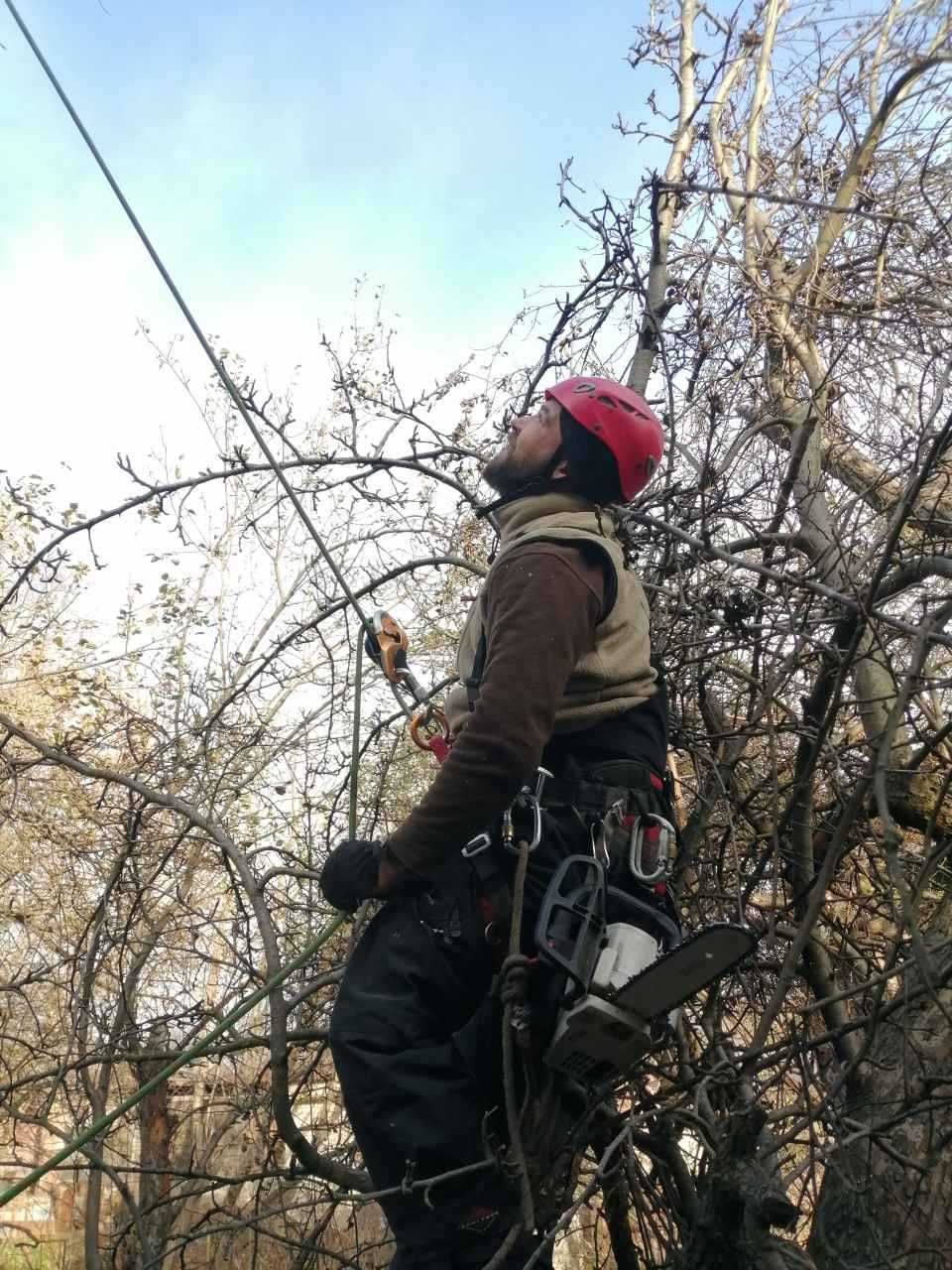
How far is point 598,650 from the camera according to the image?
7.89 ft

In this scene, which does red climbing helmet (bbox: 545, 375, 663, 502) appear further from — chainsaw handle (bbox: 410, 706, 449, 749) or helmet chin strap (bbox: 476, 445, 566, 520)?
chainsaw handle (bbox: 410, 706, 449, 749)

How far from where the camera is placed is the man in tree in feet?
6.91

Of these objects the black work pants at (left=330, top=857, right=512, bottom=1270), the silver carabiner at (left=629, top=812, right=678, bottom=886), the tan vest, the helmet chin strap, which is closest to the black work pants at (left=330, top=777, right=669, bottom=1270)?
the black work pants at (left=330, top=857, right=512, bottom=1270)

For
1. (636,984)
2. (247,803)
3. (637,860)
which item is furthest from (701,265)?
(247,803)

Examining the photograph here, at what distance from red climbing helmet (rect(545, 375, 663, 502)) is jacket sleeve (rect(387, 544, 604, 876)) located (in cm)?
54

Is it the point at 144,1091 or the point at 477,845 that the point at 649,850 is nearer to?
the point at 477,845

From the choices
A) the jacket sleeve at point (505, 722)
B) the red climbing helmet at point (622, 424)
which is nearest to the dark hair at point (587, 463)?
the red climbing helmet at point (622, 424)

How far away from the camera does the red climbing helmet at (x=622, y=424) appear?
8.73 ft

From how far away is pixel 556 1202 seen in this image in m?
2.37

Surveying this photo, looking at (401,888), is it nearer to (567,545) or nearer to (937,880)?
(567,545)

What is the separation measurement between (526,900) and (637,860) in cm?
24

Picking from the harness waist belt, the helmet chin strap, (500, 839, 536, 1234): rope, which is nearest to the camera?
(500, 839, 536, 1234): rope

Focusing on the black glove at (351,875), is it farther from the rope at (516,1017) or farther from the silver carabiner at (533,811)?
the rope at (516,1017)

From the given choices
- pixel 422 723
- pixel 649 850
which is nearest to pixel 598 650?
pixel 649 850
